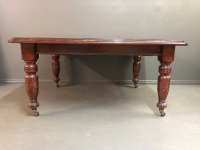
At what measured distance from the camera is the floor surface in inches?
46.2

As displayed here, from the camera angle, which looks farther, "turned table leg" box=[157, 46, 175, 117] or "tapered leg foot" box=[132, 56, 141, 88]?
"tapered leg foot" box=[132, 56, 141, 88]

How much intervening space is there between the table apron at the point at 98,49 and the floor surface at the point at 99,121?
48 centimetres

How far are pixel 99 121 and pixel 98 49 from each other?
1.68 feet

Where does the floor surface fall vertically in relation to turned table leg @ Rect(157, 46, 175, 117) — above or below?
below

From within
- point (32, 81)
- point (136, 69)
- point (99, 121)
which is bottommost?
point (99, 121)

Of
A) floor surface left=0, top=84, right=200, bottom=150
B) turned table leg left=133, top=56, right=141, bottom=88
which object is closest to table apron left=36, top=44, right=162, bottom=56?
floor surface left=0, top=84, right=200, bottom=150

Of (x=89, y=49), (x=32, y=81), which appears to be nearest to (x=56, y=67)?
(x=32, y=81)

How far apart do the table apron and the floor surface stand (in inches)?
19.1

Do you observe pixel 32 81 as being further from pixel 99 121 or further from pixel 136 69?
pixel 136 69

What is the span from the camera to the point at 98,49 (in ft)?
4.64

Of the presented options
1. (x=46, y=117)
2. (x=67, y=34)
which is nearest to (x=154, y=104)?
(x=46, y=117)

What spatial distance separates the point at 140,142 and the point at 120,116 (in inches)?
14.4

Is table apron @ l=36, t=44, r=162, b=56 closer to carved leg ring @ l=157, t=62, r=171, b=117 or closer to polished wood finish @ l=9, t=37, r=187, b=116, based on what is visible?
polished wood finish @ l=9, t=37, r=187, b=116

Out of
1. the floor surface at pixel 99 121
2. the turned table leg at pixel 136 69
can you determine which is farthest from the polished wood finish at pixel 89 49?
the turned table leg at pixel 136 69
